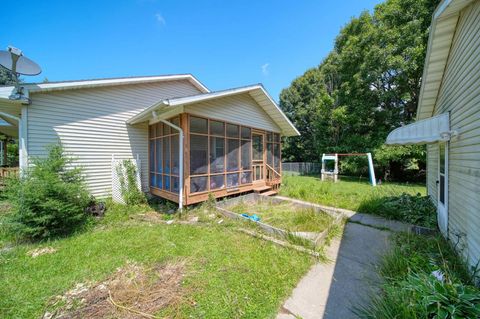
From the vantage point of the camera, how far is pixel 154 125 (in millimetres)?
7688

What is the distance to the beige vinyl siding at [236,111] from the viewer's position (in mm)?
6355

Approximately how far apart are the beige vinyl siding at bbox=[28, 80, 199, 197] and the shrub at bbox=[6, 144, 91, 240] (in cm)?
130

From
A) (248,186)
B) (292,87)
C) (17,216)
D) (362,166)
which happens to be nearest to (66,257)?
(17,216)

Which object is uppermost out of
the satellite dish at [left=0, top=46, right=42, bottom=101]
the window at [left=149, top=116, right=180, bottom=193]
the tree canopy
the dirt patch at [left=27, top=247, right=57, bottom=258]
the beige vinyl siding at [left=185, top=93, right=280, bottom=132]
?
the tree canopy

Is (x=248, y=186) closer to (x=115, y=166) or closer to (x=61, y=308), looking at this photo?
(x=115, y=166)

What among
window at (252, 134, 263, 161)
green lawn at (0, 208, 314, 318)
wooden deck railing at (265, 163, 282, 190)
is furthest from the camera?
wooden deck railing at (265, 163, 282, 190)

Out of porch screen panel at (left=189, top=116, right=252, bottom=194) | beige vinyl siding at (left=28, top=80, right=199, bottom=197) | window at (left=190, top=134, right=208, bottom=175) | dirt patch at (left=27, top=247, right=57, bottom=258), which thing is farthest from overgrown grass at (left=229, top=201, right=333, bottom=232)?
dirt patch at (left=27, top=247, right=57, bottom=258)

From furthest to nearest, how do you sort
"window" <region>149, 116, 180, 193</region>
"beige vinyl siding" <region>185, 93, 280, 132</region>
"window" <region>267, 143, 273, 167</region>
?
"window" <region>267, 143, 273, 167</region> → "window" <region>149, 116, 180, 193</region> → "beige vinyl siding" <region>185, 93, 280, 132</region>

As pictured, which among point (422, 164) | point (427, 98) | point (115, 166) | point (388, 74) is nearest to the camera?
point (427, 98)

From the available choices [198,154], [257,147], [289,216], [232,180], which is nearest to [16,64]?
[198,154]

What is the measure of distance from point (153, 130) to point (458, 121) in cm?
869

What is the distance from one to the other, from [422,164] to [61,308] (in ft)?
62.8

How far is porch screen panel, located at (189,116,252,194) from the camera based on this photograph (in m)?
6.25

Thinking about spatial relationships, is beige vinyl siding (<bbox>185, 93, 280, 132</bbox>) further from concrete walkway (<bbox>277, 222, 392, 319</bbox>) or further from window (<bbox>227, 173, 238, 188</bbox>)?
concrete walkway (<bbox>277, 222, 392, 319</bbox>)
